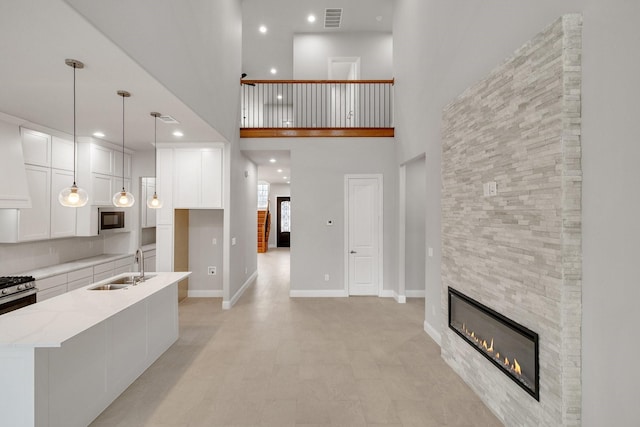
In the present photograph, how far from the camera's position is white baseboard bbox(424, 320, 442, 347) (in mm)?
3969

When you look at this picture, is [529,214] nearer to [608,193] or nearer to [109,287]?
[608,193]

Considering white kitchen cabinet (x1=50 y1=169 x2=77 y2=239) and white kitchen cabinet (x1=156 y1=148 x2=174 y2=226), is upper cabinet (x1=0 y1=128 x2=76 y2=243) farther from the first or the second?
white kitchen cabinet (x1=156 y1=148 x2=174 y2=226)

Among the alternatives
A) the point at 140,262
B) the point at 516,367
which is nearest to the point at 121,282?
the point at 140,262

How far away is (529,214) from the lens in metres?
2.14

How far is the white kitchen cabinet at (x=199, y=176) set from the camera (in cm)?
550

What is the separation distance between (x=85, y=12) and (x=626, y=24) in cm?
301

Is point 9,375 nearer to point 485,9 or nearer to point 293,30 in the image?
point 485,9

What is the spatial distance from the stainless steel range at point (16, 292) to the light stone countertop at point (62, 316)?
1032 millimetres

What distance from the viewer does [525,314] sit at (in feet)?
7.18

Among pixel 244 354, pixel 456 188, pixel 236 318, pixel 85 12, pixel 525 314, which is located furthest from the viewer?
pixel 236 318

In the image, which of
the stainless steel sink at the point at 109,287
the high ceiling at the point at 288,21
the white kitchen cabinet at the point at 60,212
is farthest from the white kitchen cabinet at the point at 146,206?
the stainless steel sink at the point at 109,287

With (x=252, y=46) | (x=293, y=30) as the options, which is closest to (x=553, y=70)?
(x=293, y=30)

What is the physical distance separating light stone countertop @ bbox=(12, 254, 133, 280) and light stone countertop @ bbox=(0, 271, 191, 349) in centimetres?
164

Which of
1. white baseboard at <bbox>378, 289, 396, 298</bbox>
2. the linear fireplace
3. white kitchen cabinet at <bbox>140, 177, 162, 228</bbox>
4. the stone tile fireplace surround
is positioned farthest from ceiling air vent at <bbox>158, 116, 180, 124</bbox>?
white baseboard at <bbox>378, 289, 396, 298</bbox>
